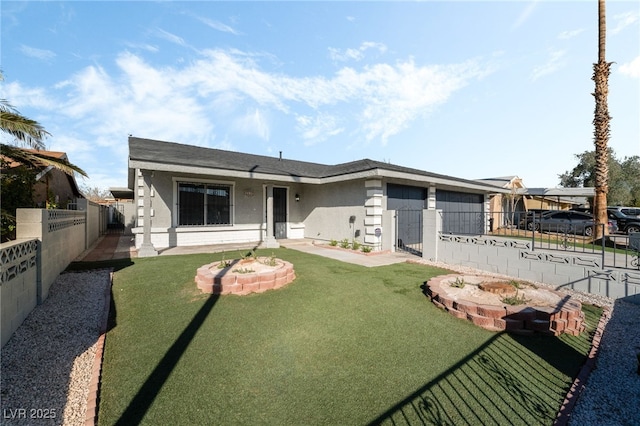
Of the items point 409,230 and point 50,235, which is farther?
point 409,230

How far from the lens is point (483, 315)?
4160 millimetres

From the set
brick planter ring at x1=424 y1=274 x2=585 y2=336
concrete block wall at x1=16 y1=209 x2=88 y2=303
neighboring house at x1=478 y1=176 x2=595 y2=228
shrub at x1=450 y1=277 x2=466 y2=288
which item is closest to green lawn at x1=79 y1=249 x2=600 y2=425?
brick planter ring at x1=424 y1=274 x2=585 y2=336

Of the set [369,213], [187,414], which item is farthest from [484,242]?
[187,414]

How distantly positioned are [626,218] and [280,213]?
72.4ft

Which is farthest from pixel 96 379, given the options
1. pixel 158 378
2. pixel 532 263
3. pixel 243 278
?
pixel 532 263

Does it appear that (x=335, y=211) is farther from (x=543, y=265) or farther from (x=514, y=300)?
(x=514, y=300)

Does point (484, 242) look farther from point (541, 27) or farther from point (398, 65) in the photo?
point (398, 65)

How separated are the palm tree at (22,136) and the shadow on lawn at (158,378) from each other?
5.74 metres

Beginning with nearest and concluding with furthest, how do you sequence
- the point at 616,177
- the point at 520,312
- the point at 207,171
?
the point at 520,312 < the point at 207,171 < the point at 616,177

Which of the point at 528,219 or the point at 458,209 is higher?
the point at 458,209

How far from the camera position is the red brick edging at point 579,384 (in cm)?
233

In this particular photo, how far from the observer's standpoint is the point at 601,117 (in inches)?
427

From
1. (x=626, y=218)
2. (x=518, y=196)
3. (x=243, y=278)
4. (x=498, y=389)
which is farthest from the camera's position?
(x=518, y=196)

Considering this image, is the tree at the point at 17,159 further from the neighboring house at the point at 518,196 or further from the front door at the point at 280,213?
the neighboring house at the point at 518,196
